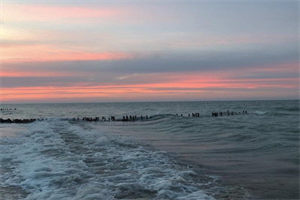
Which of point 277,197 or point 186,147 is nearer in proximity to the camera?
point 277,197

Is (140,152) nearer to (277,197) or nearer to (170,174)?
(170,174)

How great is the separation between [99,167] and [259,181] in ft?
17.9

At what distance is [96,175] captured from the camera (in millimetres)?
10664

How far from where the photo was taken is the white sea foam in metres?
8.59

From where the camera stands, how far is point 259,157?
1485 cm

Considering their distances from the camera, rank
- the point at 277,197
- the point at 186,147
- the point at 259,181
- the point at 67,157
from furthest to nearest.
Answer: the point at 186,147 → the point at 67,157 → the point at 259,181 → the point at 277,197

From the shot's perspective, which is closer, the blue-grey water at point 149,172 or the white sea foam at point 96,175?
the white sea foam at point 96,175

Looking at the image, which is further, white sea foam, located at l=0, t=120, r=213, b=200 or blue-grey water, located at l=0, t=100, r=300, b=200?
blue-grey water, located at l=0, t=100, r=300, b=200

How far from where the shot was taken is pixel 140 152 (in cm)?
1578

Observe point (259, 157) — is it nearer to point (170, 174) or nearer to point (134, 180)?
point (170, 174)

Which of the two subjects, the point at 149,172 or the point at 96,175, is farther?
the point at 149,172

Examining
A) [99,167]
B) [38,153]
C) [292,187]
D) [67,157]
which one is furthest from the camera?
[38,153]

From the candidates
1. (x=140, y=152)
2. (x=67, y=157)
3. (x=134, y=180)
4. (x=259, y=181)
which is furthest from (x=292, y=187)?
(x=67, y=157)

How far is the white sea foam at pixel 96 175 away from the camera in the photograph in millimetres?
8594
